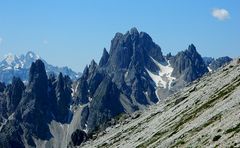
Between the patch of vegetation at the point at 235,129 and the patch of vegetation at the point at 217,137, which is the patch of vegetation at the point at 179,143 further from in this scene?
the patch of vegetation at the point at 235,129

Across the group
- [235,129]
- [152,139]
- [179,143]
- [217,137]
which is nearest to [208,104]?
[152,139]

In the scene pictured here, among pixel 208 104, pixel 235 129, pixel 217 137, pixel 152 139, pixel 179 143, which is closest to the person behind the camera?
pixel 235 129

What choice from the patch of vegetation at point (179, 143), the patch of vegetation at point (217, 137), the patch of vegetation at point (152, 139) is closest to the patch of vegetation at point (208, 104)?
the patch of vegetation at point (152, 139)

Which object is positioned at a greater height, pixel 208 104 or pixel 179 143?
pixel 208 104

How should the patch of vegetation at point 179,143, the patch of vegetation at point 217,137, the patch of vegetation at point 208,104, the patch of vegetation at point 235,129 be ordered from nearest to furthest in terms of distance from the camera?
the patch of vegetation at point 235,129
the patch of vegetation at point 217,137
the patch of vegetation at point 179,143
the patch of vegetation at point 208,104

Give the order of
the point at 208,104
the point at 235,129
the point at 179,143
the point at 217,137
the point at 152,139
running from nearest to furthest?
the point at 235,129 < the point at 217,137 < the point at 179,143 < the point at 208,104 < the point at 152,139

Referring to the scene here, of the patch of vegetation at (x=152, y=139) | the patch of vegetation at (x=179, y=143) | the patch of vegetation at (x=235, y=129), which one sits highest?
the patch of vegetation at (x=152, y=139)

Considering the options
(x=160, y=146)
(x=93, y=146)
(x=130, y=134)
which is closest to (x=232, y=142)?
(x=160, y=146)

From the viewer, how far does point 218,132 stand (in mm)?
60156

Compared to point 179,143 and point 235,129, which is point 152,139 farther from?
point 235,129

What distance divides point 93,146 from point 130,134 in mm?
20857

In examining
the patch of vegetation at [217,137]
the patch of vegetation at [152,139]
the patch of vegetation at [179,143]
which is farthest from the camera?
the patch of vegetation at [152,139]

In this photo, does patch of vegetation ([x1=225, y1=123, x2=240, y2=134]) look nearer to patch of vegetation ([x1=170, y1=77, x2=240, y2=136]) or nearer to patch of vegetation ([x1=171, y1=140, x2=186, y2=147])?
patch of vegetation ([x1=171, y1=140, x2=186, y2=147])

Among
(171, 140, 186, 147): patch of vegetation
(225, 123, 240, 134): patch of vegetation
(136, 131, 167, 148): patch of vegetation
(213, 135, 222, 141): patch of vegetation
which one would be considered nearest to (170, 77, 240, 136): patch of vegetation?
(136, 131, 167, 148): patch of vegetation
